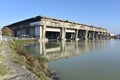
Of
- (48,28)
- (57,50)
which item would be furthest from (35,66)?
(48,28)

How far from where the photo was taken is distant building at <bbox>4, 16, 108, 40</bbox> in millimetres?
97250

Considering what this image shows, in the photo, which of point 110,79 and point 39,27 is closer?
point 110,79

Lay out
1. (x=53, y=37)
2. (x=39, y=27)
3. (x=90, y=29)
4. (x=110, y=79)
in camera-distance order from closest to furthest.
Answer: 1. (x=110, y=79)
2. (x=39, y=27)
3. (x=53, y=37)
4. (x=90, y=29)

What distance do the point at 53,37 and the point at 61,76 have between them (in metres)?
108

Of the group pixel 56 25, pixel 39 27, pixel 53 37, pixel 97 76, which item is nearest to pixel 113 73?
pixel 97 76

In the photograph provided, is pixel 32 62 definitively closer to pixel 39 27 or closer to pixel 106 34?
pixel 39 27

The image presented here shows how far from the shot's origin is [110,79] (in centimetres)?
1734

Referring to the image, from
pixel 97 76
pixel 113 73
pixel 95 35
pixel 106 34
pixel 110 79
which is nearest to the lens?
pixel 110 79

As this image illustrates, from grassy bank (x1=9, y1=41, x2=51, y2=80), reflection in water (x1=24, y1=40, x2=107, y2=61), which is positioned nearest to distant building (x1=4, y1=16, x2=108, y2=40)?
reflection in water (x1=24, y1=40, x2=107, y2=61)

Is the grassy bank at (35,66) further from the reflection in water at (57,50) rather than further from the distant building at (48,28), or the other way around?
the distant building at (48,28)

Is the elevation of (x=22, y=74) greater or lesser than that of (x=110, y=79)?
greater

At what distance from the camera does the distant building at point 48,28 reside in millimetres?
97250

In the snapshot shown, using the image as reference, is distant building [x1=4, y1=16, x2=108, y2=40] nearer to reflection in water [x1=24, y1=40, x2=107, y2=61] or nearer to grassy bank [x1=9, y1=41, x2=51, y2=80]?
reflection in water [x1=24, y1=40, x2=107, y2=61]

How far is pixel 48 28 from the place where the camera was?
104500 millimetres
